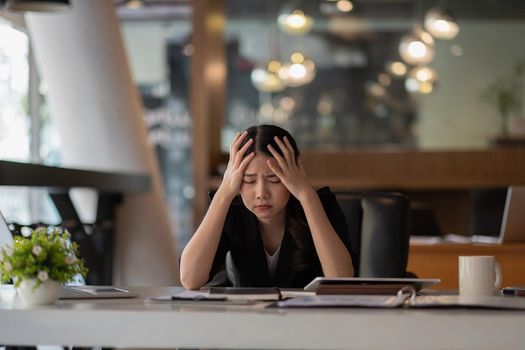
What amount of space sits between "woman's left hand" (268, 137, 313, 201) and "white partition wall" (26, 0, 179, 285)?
12.7 ft

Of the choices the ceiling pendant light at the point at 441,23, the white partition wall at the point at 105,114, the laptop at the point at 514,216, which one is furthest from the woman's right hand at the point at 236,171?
the ceiling pendant light at the point at 441,23

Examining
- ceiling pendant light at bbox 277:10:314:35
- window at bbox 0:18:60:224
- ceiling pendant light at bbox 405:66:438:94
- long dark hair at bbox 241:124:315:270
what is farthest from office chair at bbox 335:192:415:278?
ceiling pendant light at bbox 405:66:438:94

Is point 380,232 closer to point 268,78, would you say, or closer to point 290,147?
point 290,147

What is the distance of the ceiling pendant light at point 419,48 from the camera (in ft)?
31.4

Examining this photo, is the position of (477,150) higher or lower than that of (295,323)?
higher

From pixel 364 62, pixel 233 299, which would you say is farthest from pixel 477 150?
pixel 233 299

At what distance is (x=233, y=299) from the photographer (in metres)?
1.91

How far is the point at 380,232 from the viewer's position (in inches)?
123

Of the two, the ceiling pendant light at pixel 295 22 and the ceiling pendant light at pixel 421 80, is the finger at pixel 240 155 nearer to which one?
the ceiling pendant light at pixel 295 22

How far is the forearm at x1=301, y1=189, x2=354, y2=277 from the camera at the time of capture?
252 cm

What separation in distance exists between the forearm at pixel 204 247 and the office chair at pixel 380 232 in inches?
29.5

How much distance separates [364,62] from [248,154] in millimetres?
8219

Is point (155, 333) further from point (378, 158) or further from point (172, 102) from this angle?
point (172, 102)

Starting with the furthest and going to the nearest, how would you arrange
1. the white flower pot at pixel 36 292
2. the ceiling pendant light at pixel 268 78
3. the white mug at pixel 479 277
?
the ceiling pendant light at pixel 268 78 < the white mug at pixel 479 277 < the white flower pot at pixel 36 292
